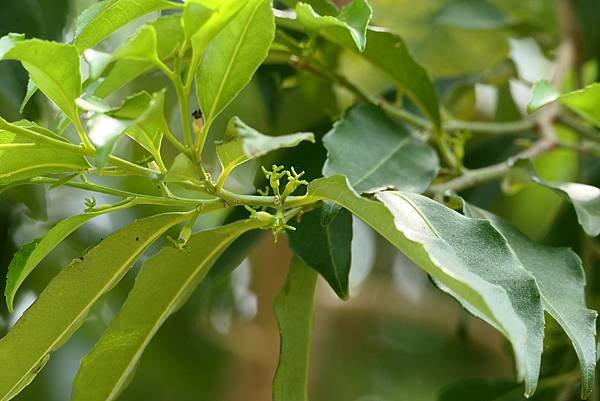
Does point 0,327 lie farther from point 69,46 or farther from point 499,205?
point 499,205

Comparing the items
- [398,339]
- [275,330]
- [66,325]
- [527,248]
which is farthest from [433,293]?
[66,325]

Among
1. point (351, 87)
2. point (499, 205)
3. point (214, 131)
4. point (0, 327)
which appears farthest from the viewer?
point (499, 205)

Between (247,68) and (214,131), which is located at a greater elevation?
(247,68)

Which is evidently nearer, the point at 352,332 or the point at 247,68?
the point at 247,68

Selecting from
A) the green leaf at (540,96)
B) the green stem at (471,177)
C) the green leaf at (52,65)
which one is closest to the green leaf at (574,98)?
the green leaf at (540,96)

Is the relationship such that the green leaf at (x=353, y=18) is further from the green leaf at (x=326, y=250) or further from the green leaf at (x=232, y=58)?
the green leaf at (x=326, y=250)

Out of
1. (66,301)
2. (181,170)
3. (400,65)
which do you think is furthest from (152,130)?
(400,65)
